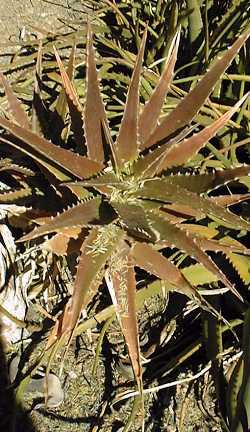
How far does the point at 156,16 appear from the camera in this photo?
5.75ft

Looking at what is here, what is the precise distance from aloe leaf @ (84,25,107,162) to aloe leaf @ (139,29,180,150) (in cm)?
9

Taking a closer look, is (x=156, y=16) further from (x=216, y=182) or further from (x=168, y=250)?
(x=216, y=182)

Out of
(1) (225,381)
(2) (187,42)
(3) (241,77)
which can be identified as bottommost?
(1) (225,381)

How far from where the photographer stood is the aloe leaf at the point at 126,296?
127cm

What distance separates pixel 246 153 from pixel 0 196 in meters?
0.60

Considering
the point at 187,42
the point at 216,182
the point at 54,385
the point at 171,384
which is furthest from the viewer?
the point at 187,42

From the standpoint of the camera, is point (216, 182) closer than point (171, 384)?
Yes

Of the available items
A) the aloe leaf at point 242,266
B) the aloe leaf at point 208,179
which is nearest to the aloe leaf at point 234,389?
the aloe leaf at point 242,266

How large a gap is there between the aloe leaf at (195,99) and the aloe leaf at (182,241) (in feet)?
0.53

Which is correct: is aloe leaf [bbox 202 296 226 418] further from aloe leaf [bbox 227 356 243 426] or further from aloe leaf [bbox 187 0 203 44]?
aloe leaf [bbox 187 0 203 44]

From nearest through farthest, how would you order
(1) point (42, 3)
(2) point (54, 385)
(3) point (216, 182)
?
(3) point (216, 182) < (2) point (54, 385) < (1) point (42, 3)

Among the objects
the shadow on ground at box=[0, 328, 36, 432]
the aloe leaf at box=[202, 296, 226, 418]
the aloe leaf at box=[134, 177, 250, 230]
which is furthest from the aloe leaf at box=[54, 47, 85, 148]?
the shadow on ground at box=[0, 328, 36, 432]

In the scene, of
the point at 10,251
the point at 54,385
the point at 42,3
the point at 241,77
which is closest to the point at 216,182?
the point at 241,77

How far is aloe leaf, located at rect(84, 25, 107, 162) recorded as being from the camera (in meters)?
1.22
